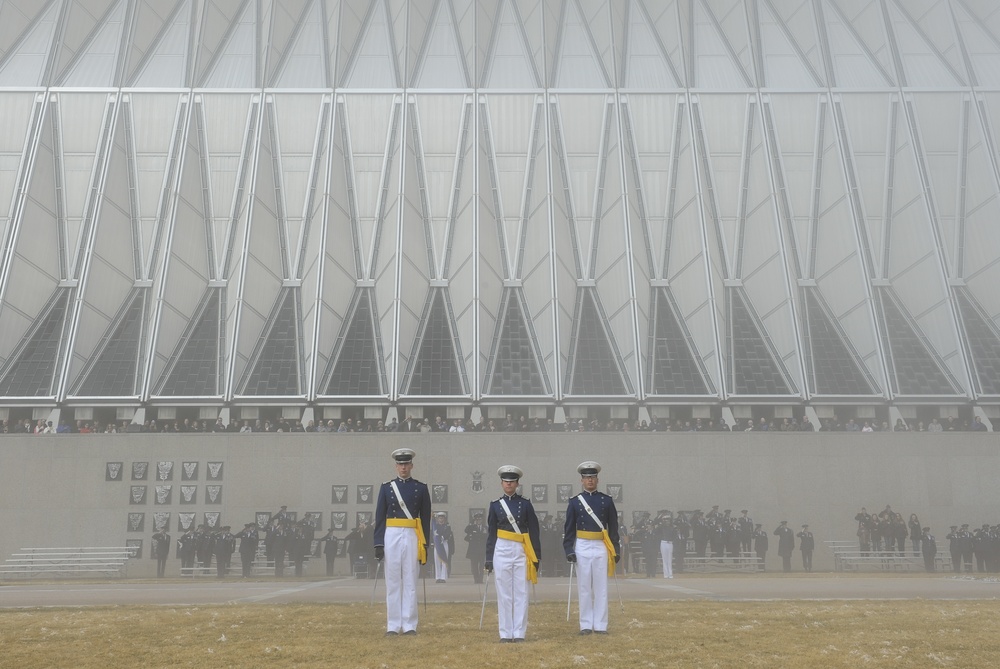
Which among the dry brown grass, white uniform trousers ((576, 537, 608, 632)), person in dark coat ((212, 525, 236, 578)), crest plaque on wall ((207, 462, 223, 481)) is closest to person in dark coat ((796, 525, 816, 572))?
the dry brown grass

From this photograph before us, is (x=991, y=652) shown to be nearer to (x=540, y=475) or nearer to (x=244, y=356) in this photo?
(x=540, y=475)

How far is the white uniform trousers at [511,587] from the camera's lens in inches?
421

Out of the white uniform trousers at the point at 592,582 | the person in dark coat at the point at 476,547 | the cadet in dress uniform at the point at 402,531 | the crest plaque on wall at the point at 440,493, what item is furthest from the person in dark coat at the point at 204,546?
the white uniform trousers at the point at 592,582

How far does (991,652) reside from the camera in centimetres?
944

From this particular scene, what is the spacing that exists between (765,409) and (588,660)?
33.1 meters

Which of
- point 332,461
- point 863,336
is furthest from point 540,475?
point 863,336

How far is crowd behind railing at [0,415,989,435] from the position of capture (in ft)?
120

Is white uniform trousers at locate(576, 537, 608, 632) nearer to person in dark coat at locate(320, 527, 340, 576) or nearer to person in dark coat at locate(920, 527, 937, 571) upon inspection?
person in dark coat at locate(320, 527, 340, 576)

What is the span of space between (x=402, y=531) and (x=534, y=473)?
22.9 m

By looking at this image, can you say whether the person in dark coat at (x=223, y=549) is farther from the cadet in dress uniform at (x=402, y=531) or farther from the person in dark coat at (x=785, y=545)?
the cadet in dress uniform at (x=402, y=531)

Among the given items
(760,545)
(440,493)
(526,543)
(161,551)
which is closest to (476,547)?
(440,493)

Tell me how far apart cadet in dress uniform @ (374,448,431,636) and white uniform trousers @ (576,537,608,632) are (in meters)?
2.13

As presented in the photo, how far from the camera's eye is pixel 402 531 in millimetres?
11930

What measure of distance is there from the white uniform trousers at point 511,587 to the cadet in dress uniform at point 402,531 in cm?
111
